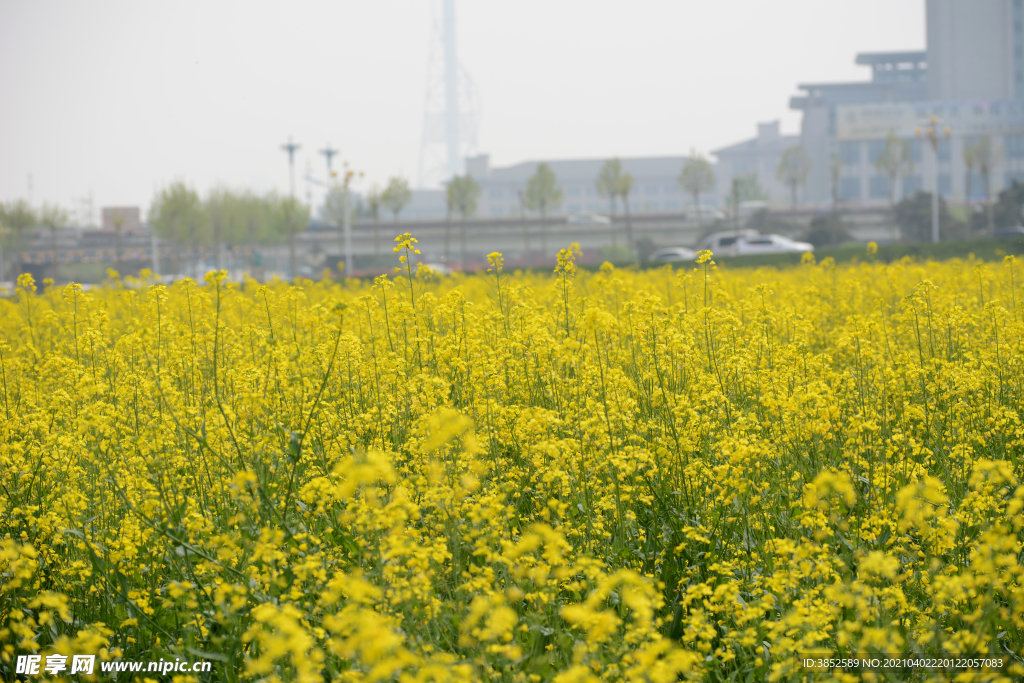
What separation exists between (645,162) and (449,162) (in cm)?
7543

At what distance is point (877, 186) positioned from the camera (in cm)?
8756

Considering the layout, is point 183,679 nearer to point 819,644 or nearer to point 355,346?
point 819,644

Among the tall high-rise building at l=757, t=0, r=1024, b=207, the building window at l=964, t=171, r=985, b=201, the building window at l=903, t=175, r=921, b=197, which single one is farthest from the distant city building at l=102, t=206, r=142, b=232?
the building window at l=964, t=171, r=985, b=201

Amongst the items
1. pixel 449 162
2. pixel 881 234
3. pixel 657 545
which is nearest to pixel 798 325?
pixel 657 545

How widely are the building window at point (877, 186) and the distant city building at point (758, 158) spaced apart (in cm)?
3176

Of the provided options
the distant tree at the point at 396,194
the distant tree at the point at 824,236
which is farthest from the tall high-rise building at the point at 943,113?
the distant tree at the point at 396,194

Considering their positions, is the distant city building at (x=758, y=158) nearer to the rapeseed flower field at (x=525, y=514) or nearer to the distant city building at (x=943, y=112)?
the distant city building at (x=943, y=112)

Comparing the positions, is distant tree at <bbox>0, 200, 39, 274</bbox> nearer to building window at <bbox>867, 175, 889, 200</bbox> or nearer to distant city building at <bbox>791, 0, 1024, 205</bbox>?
distant city building at <bbox>791, 0, 1024, 205</bbox>

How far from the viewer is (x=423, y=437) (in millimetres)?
3684

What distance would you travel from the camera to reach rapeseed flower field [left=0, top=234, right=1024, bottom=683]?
6.91 feet

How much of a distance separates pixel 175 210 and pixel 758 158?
97.5 m

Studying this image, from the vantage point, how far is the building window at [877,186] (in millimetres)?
86938

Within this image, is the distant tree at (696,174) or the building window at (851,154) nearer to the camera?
the distant tree at (696,174)

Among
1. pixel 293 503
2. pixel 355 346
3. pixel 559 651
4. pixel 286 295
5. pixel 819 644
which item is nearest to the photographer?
pixel 819 644
